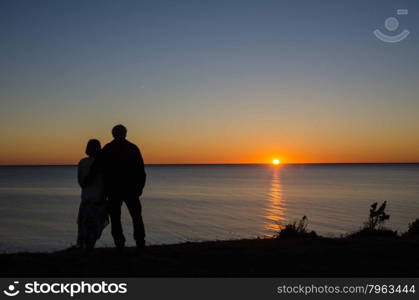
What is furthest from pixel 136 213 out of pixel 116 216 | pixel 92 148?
pixel 92 148

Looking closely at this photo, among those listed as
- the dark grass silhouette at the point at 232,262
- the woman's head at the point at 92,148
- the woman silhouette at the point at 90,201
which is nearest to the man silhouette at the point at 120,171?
the woman silhouette at the point at 90,201

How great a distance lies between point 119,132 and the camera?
8.66m

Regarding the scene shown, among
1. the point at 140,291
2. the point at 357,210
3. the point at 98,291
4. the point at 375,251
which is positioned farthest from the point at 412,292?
the point at 357,210

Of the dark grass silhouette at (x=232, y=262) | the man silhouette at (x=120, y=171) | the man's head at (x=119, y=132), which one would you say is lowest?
the dark grass silhouette at (x=232, y=262)

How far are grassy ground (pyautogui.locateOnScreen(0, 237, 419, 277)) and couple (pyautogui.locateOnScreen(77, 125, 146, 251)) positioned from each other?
1.64 ft

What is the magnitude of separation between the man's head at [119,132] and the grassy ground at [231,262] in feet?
7.17

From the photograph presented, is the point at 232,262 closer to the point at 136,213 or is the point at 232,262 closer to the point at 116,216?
the point at 136,213

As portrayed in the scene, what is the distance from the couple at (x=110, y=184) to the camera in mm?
8688

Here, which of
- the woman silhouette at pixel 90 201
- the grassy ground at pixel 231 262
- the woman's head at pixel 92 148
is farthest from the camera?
the woman's head at pixel 92 148

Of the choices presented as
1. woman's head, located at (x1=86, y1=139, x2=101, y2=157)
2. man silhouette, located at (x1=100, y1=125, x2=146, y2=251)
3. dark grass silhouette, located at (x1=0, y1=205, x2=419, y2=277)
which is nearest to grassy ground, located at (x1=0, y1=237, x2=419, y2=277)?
dark grass silhouette, located at (x1=0, y1=205, x2=419, y2=277)

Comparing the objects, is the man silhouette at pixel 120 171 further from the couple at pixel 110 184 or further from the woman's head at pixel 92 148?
the woman's head at pixel 92 148

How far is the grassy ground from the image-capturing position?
7.74 meters

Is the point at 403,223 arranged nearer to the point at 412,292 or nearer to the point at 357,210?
the point at 357,210

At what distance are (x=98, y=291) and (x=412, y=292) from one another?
458cm
